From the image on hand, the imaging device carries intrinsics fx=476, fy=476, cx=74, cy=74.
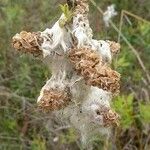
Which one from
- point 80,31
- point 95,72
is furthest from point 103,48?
point 95,72

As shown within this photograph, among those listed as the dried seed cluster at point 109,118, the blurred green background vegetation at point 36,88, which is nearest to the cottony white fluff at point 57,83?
the dried seed cluster at point 109,118

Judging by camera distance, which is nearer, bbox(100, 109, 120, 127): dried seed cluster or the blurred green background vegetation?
bbox(100, 109, 120, 127): dried seed cluster

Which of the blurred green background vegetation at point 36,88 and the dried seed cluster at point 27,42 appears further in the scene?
the blurred green background vegetation at point 36,88

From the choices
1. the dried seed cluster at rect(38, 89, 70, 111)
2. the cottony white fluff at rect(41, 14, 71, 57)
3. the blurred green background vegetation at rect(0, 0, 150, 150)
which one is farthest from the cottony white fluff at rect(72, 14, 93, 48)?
the blurred green background vegetation at rect(0, 0, 150, 150)

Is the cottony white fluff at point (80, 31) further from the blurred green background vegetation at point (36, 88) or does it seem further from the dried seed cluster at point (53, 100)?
the blurred green background vegetation at point (36, 88)

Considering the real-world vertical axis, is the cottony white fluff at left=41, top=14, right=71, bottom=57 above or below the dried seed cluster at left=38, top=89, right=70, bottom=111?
above

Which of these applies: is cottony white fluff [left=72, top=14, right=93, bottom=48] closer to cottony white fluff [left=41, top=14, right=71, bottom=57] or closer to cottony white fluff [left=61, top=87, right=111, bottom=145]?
cottony white fluff [left=41, top=14, right=71, bottom=57]
